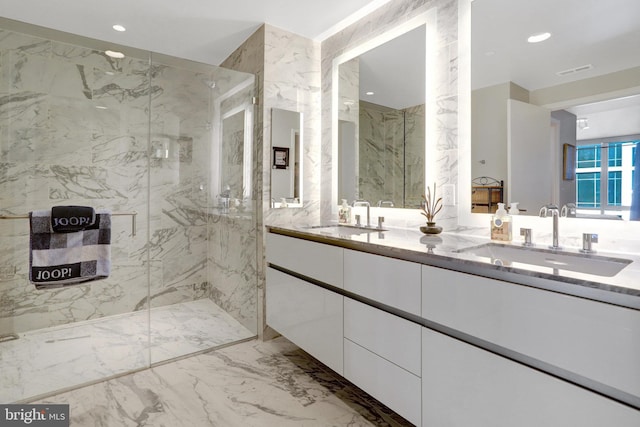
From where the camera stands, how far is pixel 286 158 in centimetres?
264

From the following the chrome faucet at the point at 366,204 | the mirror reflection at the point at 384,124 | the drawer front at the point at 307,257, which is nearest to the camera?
the drawer front at the point at 307,257

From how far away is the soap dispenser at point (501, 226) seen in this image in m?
1.61

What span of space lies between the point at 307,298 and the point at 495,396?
3.71ft

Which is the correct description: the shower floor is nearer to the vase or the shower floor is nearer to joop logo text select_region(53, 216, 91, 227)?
joop logo text select_region(53, 216, 91, 227)

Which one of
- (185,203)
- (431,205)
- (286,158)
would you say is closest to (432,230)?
(431,205)

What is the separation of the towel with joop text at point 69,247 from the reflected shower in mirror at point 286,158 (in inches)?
45.2

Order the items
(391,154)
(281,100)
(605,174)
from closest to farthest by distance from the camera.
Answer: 1. (605,174)
2. (391,154)
3. (281,100)

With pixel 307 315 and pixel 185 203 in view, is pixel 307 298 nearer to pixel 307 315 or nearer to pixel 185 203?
pixel 307 315

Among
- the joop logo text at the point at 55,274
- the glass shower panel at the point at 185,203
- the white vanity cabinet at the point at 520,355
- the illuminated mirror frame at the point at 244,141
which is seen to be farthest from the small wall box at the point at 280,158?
the white vanity cabinet at the point at 520,355

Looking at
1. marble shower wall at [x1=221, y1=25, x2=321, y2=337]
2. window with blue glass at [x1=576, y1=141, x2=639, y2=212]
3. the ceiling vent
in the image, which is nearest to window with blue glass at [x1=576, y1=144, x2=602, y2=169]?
window with blue glass at [x1=576, y1=141, x2=639, y2=212]

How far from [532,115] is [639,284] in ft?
3.49

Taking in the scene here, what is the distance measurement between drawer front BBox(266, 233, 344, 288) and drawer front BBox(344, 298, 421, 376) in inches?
7.1

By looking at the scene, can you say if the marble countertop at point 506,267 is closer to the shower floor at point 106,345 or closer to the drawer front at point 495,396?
the drawer front at point 495,396


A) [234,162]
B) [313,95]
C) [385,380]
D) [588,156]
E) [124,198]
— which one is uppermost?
[313,95]
